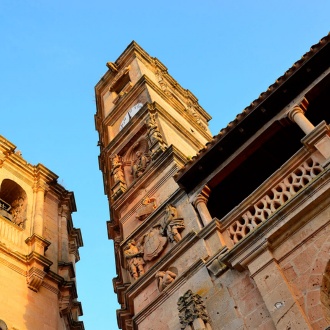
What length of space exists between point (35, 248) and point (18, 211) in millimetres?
2625

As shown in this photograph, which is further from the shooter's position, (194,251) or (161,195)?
(161,195)

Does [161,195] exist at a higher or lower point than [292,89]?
higher

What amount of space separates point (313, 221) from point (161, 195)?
197 inches

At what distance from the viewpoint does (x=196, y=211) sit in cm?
1068

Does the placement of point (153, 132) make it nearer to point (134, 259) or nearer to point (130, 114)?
point (130, 114)

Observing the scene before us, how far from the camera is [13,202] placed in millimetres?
19266

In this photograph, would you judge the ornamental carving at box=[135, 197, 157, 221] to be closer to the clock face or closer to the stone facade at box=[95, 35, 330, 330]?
the stone facade at box=[95, 35, 330, 330]

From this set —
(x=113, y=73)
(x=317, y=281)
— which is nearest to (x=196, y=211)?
(x=317, y=281)

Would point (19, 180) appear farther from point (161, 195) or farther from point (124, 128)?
point (161, 195)

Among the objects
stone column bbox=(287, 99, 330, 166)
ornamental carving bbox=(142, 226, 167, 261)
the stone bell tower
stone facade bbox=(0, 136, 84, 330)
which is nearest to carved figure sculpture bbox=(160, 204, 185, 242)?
the stone bell tower

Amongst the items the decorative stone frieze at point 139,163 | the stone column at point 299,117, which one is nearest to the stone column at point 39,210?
the decorative stone frieze at point 139,163

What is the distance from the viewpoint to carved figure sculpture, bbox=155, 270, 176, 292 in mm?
9845

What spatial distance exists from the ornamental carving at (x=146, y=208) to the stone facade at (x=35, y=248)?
420 centimetres

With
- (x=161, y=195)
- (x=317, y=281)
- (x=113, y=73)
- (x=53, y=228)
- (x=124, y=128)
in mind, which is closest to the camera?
(x=317, y=281)
